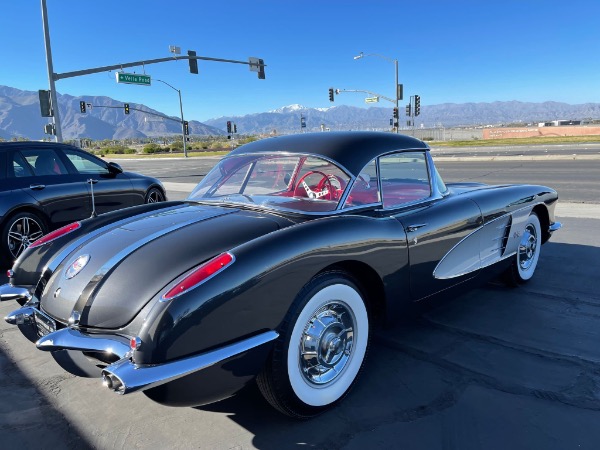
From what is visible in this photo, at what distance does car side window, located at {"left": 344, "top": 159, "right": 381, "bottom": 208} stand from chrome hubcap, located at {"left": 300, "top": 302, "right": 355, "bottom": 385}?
74cm

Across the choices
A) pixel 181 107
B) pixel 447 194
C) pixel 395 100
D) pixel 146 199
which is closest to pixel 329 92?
pixel 395 100

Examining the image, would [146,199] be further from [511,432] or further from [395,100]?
[395,100]

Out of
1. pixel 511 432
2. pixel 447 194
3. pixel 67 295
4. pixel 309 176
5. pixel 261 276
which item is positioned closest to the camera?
pixel 261 276

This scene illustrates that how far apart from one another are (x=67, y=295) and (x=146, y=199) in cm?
494

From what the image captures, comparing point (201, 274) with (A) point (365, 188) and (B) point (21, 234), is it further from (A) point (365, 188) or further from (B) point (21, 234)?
(B) point (21, 234)

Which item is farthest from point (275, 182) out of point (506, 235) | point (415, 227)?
point (506, 235)

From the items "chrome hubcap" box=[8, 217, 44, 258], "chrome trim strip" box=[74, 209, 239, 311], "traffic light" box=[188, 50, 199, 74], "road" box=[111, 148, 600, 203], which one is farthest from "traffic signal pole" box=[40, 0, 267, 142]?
"chrome trim strip" box=[74, 209, 239, 311]

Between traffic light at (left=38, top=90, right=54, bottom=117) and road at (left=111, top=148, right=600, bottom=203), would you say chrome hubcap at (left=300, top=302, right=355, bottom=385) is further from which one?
traffic light at (left=38, top=90, right=54, bottom=117)

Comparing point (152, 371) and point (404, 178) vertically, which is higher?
point (404, 178)

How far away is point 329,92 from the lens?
41.8m

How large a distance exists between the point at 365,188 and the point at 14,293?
7.48 ft

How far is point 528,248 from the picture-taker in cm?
432

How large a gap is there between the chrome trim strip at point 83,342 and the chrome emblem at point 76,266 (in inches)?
14.8

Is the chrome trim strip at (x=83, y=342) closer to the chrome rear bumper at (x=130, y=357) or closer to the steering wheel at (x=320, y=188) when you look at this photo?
the chrome rear bumper at (x=130, y=357)
